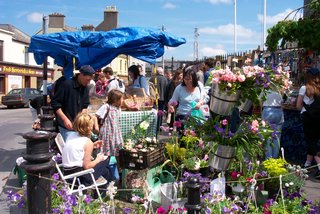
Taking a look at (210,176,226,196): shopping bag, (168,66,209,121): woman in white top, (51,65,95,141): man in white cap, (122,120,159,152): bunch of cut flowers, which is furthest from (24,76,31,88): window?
(210,176,226,196): shopping bag

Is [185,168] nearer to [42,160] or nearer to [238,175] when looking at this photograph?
[238,175]

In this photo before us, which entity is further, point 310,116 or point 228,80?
point 310,116

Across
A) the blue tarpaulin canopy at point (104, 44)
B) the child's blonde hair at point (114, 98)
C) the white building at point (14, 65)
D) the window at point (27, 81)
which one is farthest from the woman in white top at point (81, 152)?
the window at point (27, 81)

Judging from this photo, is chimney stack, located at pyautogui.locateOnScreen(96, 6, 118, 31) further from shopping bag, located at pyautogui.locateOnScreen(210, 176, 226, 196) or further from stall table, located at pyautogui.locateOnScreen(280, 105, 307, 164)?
shopping bag, located at pyautogui.locateOnScreen(210, 176, 226, 196)

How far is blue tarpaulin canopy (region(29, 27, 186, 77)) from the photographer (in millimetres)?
6941

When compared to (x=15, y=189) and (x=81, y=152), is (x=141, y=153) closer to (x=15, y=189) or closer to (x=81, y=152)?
(x=81, y=152)

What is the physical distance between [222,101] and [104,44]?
10.7 ft

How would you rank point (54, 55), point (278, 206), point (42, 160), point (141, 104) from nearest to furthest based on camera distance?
point (42, 160)
point (278, 206)
point (141, 104)
point (54, 55)

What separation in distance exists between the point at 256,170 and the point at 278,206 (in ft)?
2.14

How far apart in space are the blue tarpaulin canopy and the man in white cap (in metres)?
1.14

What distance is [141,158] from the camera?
205 inches

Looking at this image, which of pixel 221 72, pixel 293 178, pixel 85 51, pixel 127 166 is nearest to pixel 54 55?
pixel 85 51

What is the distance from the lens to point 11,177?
689 cm

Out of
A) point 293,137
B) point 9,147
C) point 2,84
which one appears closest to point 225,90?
point 293,137
